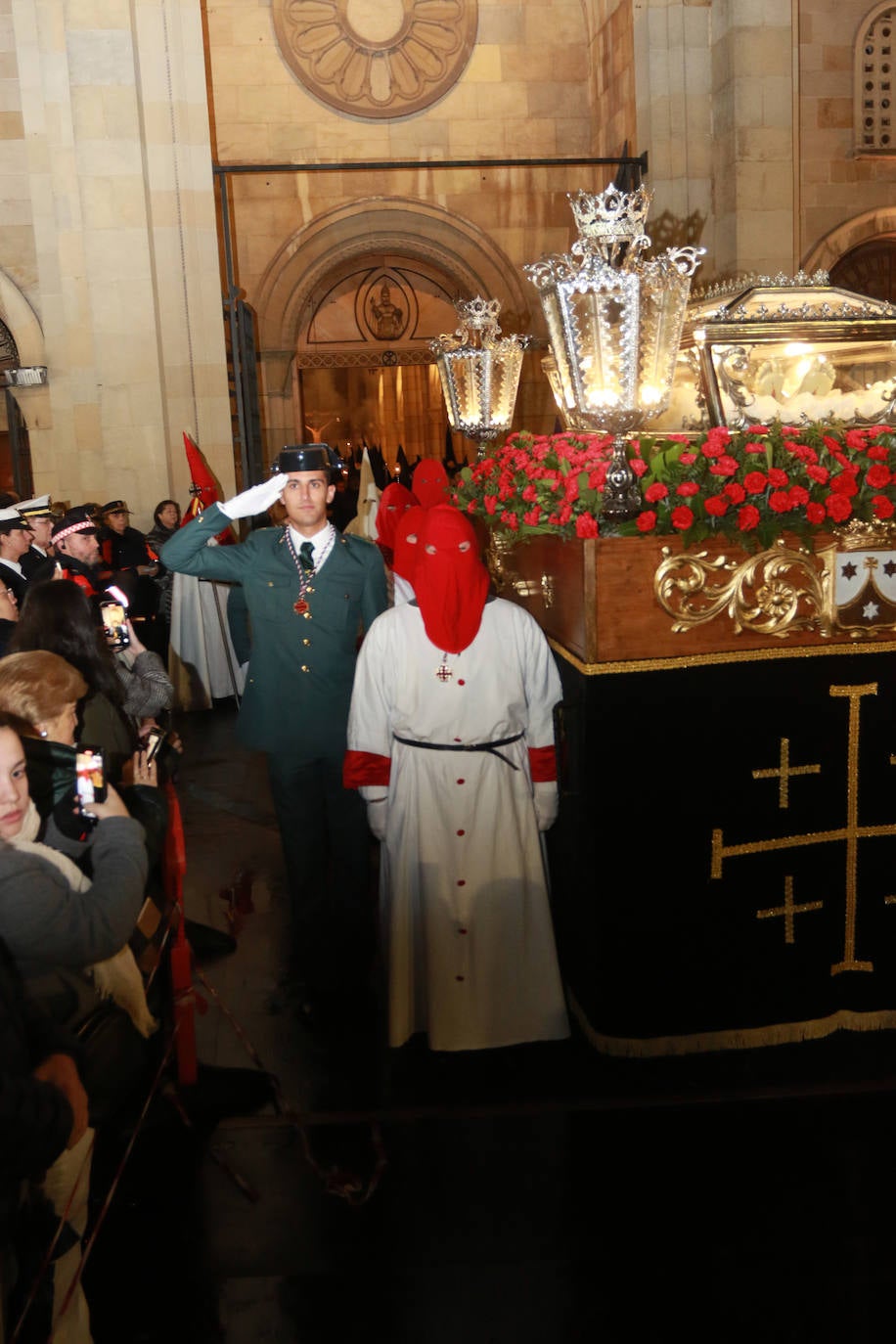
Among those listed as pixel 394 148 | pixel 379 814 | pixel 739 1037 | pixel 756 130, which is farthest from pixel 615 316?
pixel 394 148

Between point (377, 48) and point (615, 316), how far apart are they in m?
12.0

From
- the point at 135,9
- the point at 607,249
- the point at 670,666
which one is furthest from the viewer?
the point at 135,9

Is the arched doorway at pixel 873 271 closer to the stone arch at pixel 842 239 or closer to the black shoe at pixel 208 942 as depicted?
the stone arch at pixel 842 239

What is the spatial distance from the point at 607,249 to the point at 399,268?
41.0 feet

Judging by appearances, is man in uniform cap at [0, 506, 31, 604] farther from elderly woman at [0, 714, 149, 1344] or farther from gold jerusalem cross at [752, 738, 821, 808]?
gold jerusalem cross at [752, 738, 821, 808]

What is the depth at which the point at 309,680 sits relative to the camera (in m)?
4.16

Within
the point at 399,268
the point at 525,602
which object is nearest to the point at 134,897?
the point at 525,602

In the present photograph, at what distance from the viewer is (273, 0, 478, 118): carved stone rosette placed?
1366 cm

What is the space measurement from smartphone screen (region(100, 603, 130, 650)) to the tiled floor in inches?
58.0

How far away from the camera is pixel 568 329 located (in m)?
3.78

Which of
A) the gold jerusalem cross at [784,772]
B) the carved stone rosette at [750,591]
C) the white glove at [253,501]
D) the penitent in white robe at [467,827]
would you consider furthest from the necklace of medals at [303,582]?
the gold jerusalem cross at [784,772]

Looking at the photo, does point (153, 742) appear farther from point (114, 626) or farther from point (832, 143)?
point (832, 143)

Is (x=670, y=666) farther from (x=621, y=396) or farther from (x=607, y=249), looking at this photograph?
(x=607, y=249)

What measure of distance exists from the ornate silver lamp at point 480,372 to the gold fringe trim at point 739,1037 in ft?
17.1
